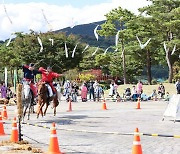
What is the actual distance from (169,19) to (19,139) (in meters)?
40.2

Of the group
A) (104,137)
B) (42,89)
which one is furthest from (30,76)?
(104,137)

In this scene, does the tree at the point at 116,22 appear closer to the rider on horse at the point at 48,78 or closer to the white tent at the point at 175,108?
the rider on horse at the point at 48,78

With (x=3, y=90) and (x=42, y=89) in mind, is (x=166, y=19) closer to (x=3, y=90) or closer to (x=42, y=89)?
(x=3, y=90)

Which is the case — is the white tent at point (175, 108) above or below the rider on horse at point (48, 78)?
below

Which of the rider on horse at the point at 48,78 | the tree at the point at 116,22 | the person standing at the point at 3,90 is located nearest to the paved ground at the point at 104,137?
the rider on horse at the point at 48,78

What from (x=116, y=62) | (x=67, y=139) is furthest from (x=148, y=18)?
(x=67, y=139)

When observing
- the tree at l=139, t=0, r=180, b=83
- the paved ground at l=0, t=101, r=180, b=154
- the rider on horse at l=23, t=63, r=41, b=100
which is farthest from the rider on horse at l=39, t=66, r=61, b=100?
the tree at l=139, t=0, r=180, b=83

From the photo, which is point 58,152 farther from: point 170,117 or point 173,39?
point 173,39

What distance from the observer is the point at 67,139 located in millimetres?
12672

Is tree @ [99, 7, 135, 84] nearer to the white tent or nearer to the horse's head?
the horse's head

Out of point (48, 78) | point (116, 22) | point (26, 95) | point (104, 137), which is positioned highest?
point (116, 22)

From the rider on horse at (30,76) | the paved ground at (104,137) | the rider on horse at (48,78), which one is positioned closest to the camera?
the paved ground at (104,137)

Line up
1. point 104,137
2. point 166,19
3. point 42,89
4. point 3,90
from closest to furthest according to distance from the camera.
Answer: point 104,137, point 42,89, point 3,90, point 166,19

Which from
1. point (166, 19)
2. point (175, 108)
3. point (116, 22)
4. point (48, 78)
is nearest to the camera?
point (175, 108)
